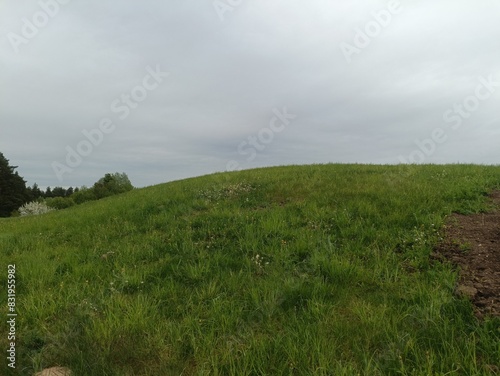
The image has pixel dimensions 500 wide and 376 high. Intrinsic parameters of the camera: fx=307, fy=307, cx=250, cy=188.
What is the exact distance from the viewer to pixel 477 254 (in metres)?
5.09

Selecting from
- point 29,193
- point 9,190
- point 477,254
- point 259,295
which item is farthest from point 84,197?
point 477,254

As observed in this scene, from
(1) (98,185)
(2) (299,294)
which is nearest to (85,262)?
(2) (299,294)

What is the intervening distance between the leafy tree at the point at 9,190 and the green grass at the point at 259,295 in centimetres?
7768

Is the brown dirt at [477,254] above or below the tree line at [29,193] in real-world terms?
below

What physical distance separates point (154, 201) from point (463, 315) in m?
9.93

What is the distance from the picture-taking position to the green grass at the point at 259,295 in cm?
318

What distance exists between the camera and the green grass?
3184 mm

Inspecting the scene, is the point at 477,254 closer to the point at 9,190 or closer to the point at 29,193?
the point at 9,190

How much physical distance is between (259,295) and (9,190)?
8740 centimetres

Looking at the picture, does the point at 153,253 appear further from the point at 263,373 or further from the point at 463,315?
the point at 463,315

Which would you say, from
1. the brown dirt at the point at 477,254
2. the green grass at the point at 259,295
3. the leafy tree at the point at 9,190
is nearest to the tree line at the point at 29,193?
the leafy tree at the point at 9,190

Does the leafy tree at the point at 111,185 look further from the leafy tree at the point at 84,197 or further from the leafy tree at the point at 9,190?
the leafy tree at the point at 9,190

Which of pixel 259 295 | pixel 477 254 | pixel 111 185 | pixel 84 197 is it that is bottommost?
pixel 259 295

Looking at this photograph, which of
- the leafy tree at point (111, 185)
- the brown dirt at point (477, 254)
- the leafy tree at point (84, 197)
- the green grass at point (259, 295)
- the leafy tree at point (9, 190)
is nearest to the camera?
the green grass at point (259, 295)
